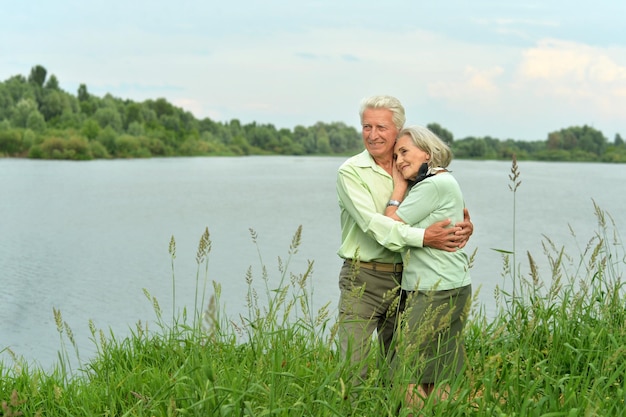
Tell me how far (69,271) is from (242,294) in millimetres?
5450

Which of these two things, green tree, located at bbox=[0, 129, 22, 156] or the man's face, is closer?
the man's face

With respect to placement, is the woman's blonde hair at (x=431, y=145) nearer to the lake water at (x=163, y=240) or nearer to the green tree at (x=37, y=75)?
the lake water at (x=163, y=240)

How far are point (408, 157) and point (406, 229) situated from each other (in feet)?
1.29

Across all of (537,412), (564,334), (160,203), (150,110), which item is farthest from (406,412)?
(150,110)

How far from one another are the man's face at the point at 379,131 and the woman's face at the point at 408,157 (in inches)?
4.4

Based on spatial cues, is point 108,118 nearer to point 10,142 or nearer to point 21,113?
point 21,113

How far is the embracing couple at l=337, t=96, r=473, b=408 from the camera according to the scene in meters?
3.72

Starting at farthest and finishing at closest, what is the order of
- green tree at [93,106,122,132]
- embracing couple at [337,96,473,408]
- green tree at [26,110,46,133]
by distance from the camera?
green tree at [93,106,122,132], green tree at [26,110,46,133], embracing couple at [337,96,473,408]

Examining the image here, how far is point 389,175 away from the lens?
4.05 metres

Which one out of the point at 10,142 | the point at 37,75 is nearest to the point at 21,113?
the point at 10,142

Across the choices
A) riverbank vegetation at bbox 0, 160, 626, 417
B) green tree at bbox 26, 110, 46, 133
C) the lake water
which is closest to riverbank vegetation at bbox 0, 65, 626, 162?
green tree at bbox 26, 110, 46, 133

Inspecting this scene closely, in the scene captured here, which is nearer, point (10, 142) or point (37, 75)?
point (10, 142)

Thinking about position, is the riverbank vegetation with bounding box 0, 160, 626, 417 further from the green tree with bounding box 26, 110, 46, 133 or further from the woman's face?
the green tree with bounding box 26, 110, 46, 133

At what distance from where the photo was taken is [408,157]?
3807 mm
